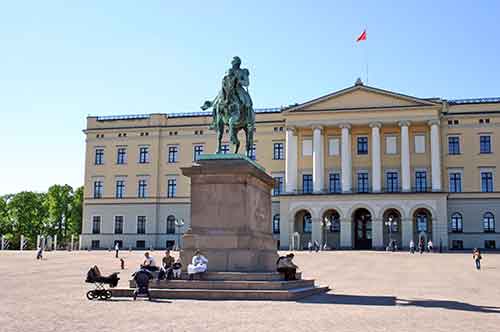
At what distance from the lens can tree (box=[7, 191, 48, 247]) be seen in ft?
331

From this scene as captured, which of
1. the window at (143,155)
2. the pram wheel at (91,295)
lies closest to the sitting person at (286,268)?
the pram wheel at (91,295)

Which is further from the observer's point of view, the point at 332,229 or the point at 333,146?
the point at 333,146

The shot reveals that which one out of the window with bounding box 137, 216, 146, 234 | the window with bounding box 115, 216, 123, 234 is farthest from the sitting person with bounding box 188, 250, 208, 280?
the window with bounding box 115, 216, 123, 234

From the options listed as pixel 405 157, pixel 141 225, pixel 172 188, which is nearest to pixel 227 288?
pixel 405 157

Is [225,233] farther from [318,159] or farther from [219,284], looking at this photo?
[318,159]

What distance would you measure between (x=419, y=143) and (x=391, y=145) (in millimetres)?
2899

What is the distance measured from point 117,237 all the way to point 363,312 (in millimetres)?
64837

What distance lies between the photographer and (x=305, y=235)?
7056 centimetres

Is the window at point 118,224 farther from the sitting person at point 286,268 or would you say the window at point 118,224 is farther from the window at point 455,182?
the sitting person at point 286,268

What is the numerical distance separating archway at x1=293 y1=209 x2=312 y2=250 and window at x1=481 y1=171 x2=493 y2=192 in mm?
18154

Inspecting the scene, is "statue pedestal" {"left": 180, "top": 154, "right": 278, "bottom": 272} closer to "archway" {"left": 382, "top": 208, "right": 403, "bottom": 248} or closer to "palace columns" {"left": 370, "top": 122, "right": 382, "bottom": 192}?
"palace columns" {"left": 370, "top": 122, "right": 382, "bottom": 192}

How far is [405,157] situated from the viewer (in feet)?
221

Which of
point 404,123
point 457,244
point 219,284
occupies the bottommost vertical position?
point 219,284

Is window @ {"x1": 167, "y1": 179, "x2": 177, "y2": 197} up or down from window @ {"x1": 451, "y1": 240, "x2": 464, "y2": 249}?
up
